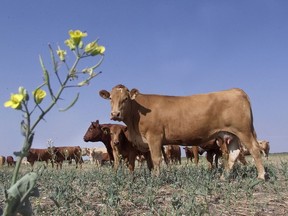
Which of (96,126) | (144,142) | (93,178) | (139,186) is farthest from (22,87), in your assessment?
(96,126)

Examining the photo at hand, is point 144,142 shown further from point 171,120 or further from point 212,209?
point 212,209

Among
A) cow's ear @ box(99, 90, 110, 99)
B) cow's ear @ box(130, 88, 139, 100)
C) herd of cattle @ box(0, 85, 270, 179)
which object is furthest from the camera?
cow's ear @ box(99, 90, 110, 99)

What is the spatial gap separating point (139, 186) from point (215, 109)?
3873 millimetres

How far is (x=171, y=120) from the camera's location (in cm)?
961

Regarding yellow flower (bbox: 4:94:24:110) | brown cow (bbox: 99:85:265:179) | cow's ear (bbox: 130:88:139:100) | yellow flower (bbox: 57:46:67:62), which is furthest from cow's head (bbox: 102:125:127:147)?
yellow flower (bbox: 4:94:24:110)

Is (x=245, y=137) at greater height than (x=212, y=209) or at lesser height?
greater

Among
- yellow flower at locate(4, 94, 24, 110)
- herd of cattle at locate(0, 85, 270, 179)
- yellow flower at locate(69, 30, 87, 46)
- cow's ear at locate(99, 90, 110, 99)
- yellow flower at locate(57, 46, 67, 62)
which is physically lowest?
yellow flower at locate(4, 94, 24, 110)

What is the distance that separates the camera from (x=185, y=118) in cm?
959

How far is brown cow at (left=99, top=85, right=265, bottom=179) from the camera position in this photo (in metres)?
9.22

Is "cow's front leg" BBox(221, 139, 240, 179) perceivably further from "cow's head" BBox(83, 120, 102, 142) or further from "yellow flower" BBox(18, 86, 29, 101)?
"cow's head" BBox(83, 120, 102, 142)

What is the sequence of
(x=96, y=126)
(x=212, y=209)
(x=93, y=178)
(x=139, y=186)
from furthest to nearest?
(x=96, y=126)
(x=93, y=178)
(x=139, y=186)
(x=212, y=209)

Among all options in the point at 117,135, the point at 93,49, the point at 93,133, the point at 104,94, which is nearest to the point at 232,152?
the point at 104,94

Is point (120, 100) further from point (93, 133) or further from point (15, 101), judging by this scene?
point (93, 133)

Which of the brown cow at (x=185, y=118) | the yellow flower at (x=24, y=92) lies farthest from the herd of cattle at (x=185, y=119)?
the yellow flower at (x=24, y=92)
